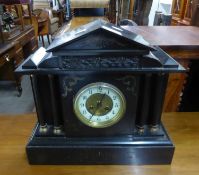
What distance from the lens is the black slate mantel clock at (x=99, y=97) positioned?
0.54 metres

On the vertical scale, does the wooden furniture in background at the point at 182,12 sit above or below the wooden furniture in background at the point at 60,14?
above

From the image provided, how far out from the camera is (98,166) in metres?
0.66

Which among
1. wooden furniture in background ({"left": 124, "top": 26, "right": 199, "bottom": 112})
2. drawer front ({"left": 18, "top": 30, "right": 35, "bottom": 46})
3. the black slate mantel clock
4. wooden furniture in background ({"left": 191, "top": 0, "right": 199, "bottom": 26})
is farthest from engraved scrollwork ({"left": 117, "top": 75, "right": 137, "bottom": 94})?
drawer front ({"left": 18, "top": 30, "right": 35, "bottom": 46})

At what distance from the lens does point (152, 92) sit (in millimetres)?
618

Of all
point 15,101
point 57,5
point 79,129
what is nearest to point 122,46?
point 79,129

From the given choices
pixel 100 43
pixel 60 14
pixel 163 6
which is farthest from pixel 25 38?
pixel 60 14

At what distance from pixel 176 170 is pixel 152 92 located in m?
0.24

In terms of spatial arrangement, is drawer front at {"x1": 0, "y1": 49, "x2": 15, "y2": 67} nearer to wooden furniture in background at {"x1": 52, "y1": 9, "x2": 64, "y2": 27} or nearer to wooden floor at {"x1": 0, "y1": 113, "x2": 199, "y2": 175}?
wooden floor at {"x1": 0, "y1": 113, "x2": 199, "y2": 175}

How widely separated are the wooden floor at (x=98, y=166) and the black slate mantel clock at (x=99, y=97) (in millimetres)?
23

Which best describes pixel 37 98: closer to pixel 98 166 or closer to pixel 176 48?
pixel 98 166

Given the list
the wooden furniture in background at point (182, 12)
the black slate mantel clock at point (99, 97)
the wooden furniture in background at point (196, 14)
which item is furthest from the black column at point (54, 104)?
the wooden furniture in background at point (182, 12)

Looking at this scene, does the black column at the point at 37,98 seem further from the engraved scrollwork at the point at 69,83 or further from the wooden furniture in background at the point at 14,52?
the wooden furniture in background at the point at 14,52

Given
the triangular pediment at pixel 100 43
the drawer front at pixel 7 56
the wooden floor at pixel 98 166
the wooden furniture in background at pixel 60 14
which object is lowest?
the wooden furniture in background at pixel 60 14

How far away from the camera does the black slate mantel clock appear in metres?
0.54
